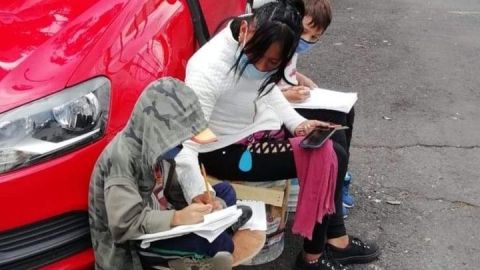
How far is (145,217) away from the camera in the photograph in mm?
2246

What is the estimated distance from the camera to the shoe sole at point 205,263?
2.32m

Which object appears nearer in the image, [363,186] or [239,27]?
[239,27]

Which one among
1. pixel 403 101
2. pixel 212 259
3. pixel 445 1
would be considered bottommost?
pixel 445 1

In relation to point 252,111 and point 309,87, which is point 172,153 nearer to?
point 252,111

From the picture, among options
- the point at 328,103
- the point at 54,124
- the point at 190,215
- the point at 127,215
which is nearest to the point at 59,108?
the point at 54,124

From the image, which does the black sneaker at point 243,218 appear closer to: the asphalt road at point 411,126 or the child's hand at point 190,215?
the child's hand at point 190,215

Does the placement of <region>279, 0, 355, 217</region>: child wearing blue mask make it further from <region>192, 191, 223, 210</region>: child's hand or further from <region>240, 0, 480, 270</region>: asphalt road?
<region>192, 191, 223, 210</region>: child's hand

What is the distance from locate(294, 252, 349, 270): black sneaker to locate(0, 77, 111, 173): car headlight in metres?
1.16

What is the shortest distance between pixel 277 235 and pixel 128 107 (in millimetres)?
976

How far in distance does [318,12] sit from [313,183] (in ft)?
2.83

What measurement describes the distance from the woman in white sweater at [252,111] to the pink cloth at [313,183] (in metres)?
0.05

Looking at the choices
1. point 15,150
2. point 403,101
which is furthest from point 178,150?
point 403,101

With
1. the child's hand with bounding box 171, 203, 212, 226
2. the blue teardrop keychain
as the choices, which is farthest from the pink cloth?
the child's hand with bounding box 171, 203, 212, 226

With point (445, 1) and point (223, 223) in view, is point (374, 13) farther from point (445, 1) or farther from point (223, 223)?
point (223, 223)
